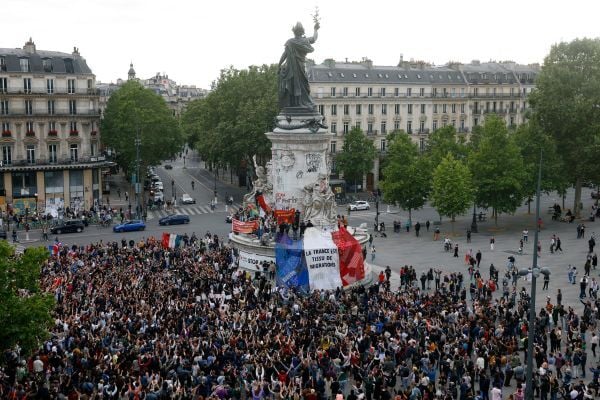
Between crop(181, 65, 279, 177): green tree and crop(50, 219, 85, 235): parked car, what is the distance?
2336 centimetres

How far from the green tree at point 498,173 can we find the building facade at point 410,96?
2776 centimetres

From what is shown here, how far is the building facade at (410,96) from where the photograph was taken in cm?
8638

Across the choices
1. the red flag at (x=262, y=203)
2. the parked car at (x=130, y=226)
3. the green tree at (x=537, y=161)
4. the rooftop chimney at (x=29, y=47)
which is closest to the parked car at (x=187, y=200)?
the parked car at (x=130, y=226)

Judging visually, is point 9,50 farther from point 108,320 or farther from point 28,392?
point 28,392

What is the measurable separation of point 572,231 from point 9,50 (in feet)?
187

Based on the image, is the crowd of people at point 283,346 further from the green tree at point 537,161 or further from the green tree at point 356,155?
the green tree at point 356,155

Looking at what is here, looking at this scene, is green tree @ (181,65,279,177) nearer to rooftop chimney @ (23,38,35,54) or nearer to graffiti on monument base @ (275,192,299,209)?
rooftop chimney @ (23,38,35,54)

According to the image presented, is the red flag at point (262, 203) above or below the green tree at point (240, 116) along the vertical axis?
below

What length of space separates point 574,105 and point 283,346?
158ft

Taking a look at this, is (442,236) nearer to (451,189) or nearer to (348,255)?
(451,189)

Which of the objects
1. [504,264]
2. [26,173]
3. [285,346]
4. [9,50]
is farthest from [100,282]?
[9,50]

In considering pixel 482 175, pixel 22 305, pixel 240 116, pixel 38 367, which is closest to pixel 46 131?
pixel 240 116

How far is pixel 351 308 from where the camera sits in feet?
103

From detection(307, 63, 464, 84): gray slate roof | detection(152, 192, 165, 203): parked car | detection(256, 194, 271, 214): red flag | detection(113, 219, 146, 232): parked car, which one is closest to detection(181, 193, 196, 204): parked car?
detection(152, 192, 165, 203): parked car
